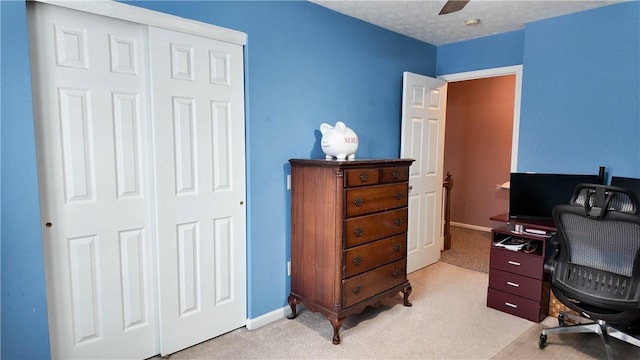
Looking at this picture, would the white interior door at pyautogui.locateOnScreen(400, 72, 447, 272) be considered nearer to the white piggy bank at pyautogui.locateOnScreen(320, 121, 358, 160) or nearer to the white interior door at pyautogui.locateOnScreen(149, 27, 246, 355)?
the white piggy bank at pyautogui.locateOnScreen(320, 121, 358, 160)

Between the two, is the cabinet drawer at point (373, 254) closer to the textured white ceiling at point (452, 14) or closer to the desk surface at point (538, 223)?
the desk surface at point (538, 223)

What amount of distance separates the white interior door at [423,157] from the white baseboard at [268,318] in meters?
1.55

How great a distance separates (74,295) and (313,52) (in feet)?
7.42

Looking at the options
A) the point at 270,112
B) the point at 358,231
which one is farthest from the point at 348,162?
the point at 270,112

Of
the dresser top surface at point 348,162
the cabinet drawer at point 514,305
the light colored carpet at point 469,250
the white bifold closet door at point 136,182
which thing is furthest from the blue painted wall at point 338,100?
the light colored carpet at point 469,250

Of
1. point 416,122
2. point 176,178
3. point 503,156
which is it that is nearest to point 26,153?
point 176,178

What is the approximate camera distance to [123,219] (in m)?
2.15

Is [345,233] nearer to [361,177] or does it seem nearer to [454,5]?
[361,177]

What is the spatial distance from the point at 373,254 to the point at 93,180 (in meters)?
1.87

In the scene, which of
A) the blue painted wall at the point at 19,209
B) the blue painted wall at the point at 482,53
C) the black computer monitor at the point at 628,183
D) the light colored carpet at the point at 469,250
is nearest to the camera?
the blue painted wall at the point at 19,209

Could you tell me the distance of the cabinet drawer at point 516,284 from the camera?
9.28ft

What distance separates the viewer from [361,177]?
2.57 metres

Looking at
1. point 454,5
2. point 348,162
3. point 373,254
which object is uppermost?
point 454,5

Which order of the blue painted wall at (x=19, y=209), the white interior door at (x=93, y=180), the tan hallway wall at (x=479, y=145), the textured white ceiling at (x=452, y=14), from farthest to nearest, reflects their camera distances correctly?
the tan hallway wall at (x=479, y=145) → the textured white ceiling at (x=452, y=14) → the white interior door at (x=93, y=180) → the blue painted wall at (x=19, y=209)
